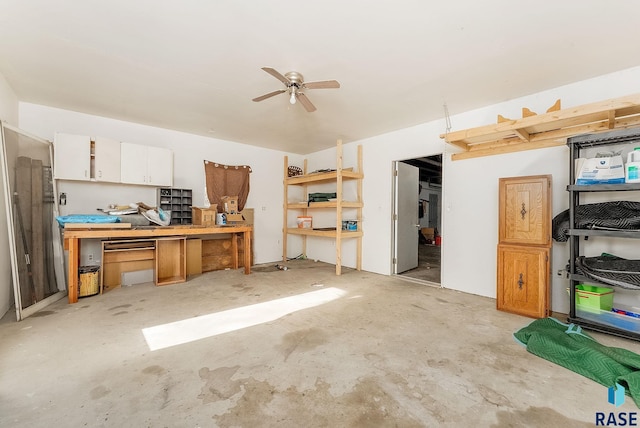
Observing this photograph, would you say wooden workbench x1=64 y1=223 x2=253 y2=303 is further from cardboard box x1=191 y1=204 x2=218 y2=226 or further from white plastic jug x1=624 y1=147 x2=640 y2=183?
white plastic jug x1=624 y1=147 x2=640 y2=183

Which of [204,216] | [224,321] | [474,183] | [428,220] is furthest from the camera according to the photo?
[428,220]

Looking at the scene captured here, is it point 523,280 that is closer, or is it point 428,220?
point 523,280

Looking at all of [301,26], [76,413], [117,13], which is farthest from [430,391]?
[117,13]

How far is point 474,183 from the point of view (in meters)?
3.87

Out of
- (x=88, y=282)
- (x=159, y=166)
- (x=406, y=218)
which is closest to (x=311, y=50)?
(x=159, y=166)

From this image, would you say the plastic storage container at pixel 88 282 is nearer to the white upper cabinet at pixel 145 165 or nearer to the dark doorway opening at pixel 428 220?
the white upper cabinet at pixel 145 165

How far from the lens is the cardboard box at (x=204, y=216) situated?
477 centimetres

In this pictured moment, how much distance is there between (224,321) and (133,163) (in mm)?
3335

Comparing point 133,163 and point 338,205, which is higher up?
point 133,163

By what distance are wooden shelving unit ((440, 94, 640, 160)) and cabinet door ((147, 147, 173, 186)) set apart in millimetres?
4627

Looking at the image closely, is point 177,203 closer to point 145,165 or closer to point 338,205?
point 145,165

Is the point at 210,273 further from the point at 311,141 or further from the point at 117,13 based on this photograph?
the point at 117,13

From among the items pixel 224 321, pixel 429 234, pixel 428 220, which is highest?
pixel 428 220

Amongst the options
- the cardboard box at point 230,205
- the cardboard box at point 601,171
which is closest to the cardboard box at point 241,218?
the cardboard box at point 230,205
